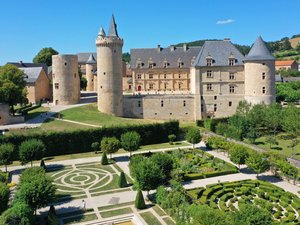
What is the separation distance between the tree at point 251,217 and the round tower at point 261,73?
37.8 m

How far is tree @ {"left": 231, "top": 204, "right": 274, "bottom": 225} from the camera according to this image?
1438 centimetres

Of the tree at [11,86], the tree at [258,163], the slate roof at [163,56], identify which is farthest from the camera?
the slate roof at [163,56]

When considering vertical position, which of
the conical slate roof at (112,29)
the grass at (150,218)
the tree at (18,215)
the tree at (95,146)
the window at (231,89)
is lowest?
the grass at (150,218)

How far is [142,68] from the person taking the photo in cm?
6456

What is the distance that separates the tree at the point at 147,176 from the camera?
23.1m

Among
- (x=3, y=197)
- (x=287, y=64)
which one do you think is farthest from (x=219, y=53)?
(x=287, y=64)

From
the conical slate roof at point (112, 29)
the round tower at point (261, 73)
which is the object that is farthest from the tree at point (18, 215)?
the round tower at point (261, 73)

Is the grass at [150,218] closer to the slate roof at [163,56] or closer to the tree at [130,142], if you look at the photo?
the tree at [130,142]

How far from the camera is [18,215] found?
17.9 meters

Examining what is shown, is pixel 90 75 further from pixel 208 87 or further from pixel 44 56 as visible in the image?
pixel 208 87

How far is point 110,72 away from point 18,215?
3652 centimetres

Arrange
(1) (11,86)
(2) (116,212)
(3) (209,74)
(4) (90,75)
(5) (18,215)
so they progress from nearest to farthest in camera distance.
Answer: (5) (18,215), (2) (116,212), (1) (11,86), (3) (209,74), (4) (90,75)

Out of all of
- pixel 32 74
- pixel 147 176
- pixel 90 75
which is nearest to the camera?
pixel 147 176

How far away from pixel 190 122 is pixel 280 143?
1768 centimetres
